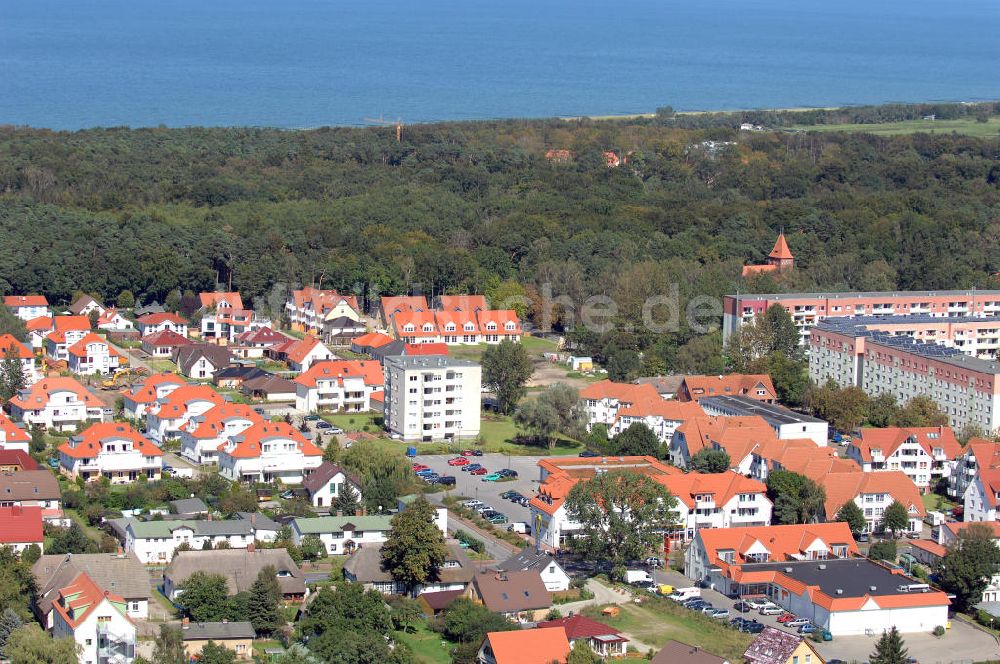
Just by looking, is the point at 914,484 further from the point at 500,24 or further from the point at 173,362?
the point at 500,24

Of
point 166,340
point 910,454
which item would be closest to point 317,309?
point 166,340

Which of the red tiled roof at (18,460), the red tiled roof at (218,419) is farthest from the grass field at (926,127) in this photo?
the red tiled roof at (18,460)

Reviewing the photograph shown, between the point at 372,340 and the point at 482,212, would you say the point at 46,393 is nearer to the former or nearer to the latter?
the point at 372,340

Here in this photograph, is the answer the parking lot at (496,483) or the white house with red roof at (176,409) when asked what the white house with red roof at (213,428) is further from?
the parking lot at (496,483)

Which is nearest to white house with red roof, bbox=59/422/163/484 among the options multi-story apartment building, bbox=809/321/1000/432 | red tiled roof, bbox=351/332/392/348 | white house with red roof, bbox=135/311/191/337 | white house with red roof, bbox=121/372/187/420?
white house with red roof, bbox=121/372/187/420

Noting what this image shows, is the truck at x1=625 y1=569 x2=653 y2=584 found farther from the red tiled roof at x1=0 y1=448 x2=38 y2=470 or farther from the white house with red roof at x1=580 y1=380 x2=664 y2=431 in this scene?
the red tiled roof at x1=0 y1=448 x2=38 y2=470
